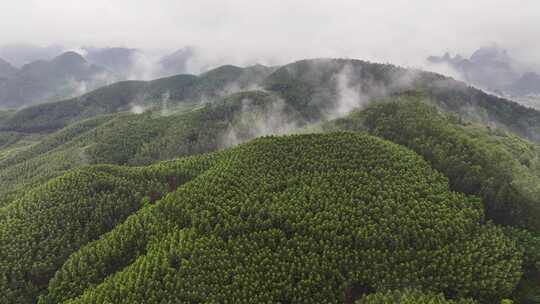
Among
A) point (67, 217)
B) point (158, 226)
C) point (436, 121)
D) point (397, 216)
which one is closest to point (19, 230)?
point (67, 217)

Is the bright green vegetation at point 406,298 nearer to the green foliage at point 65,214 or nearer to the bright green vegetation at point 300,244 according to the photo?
the bright green vegetation at point 300,244

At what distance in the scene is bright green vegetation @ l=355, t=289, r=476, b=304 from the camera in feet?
290

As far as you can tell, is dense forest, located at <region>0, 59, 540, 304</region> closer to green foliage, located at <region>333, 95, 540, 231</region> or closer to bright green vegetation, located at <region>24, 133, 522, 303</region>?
bright green vegetation, located at <region>24, 133, 522, 303</region>

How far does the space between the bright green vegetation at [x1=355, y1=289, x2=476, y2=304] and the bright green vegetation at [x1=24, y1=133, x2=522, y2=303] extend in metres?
4.35

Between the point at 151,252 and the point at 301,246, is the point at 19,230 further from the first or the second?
the point at 301,246

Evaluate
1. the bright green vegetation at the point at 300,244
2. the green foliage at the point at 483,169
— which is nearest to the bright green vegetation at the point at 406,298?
the bright green vegetation at the point at 300,244

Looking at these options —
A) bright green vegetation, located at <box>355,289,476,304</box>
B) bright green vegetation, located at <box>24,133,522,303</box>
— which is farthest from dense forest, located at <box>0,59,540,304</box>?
bright green vegetation, located at <box>355,289,476,304</box>

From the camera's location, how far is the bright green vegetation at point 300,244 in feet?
319

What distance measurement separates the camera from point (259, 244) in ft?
368

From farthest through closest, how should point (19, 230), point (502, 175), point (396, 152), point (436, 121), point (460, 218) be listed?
point (436, 121) < point (396, 152) < point (502, 175) < point (19, 230) < point (460, 218)

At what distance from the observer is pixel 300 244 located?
10944 cm

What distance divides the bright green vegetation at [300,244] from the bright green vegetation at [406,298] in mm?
4346

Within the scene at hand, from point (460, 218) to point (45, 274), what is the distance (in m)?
143

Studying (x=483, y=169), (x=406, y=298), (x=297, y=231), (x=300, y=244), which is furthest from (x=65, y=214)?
(x=483, y=169)
